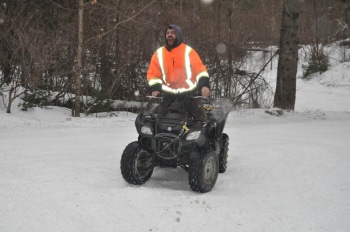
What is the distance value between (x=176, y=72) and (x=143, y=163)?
1.13 m

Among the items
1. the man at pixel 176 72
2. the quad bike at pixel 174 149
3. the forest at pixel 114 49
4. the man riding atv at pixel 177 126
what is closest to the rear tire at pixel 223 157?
the man riding atv at pixel 177 126

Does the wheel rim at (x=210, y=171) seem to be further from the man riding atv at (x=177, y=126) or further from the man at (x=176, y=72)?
the man at (x=176, y=72)

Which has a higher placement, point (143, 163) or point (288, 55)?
point (288, 55)

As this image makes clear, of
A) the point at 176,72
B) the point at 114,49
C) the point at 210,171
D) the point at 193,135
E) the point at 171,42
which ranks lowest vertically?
the point at 210,171

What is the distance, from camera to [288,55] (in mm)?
11336

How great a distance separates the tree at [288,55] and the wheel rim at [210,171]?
7681 millimetres

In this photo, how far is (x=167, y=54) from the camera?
15.8ft

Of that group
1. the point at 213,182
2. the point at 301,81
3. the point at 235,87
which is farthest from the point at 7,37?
the point at 301,81

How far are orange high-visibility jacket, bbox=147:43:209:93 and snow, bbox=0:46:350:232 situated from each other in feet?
3.77

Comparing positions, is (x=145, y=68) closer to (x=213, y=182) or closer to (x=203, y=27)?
(x=203, y=27)

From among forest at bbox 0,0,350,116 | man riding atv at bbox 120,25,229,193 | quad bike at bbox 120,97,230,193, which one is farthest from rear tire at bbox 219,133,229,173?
forest at bbox 0,0,350,116

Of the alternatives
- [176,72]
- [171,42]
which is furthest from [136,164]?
[171,42]

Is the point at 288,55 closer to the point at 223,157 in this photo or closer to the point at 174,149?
the point at 223,157

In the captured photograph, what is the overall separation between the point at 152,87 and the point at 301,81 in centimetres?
2264
